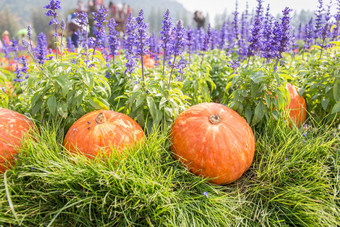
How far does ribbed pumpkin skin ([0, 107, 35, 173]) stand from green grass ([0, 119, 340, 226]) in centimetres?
16

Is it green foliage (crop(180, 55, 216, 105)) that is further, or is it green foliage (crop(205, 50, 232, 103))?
green foliage (crop(205, 50, 232, 103))

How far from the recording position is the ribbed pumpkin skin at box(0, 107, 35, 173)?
8.41 ft

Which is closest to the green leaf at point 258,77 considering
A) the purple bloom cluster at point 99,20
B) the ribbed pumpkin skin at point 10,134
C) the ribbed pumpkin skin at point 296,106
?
the ribbed pumpkin skin at point 296,106

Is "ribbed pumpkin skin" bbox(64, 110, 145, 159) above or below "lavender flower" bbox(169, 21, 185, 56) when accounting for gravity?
below

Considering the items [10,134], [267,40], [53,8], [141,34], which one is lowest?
[10,134]

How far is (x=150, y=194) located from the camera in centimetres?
222

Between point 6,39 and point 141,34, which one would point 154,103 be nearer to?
point 141,34

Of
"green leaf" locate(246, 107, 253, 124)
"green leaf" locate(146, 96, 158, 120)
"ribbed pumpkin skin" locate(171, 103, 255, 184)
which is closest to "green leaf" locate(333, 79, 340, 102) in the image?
"green leaf" locate(246, 107, 253, 124)

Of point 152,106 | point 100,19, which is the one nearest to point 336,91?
point 152,106

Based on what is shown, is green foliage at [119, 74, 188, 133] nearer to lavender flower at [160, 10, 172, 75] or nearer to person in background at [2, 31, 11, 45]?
lavender flower at [160, 10, 172, 75]

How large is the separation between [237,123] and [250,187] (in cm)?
72

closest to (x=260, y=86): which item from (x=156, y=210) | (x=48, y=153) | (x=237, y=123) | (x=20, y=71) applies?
(x=237, y=123)

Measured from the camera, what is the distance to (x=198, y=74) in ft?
12.3

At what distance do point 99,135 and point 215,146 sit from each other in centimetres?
123
